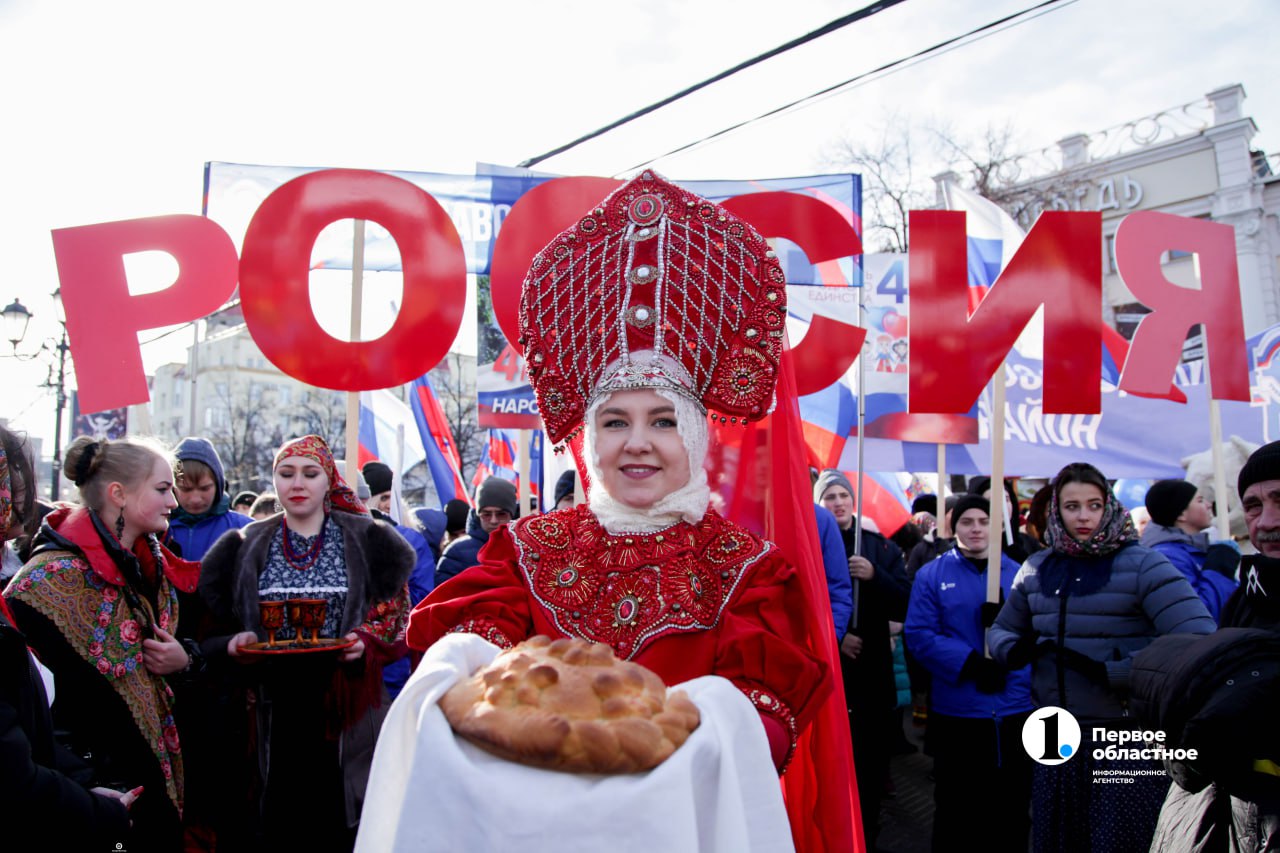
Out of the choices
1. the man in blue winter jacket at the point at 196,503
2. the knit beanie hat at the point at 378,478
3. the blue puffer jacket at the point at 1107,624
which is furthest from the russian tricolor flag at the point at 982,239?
the man in blue winter jacket at the point at 196,503

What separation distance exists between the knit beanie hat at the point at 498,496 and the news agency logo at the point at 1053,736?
3.26m

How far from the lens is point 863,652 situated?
5.08 metres

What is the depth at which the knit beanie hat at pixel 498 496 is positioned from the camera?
218 inches

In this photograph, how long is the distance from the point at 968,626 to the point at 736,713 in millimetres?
3446

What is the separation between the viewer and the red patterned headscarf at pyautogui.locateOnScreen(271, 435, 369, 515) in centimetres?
384

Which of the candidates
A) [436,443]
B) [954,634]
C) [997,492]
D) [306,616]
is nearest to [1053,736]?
[954,634]

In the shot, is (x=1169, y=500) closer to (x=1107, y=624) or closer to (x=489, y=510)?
(x=1107, y=624)

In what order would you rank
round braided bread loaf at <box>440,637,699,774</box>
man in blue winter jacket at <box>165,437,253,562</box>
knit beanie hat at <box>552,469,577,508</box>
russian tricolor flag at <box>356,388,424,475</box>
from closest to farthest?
round braided bread loaf at <box>440,637,699,774</box>, man in blue winter jacket at <box>165,437,253,562</box>, knit beanie hat at <box>552,469,577,508</box>, russian tricolor flag at <box>356,388,424,475</box>

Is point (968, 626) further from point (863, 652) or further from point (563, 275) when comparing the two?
point (563, 275)

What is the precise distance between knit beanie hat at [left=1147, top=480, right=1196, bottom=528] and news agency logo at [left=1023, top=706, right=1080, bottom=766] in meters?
2.11

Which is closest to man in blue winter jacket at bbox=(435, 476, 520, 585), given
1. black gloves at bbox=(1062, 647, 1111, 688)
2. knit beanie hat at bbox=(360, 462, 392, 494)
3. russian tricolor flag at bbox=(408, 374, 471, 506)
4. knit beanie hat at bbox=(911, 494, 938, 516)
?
knit beanie hat at bbox=(360, 462, 392, 494)

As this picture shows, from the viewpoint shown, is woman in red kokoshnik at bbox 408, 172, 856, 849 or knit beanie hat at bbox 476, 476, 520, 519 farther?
knit beanie hat at bbox 476, 476, 520, 519

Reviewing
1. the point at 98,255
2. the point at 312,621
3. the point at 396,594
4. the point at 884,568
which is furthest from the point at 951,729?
the point at 98,255

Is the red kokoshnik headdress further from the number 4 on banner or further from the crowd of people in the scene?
the number 4 on banner
